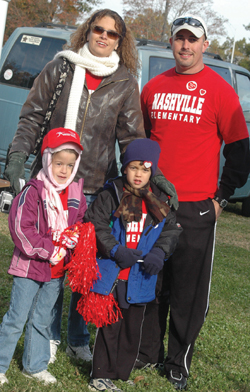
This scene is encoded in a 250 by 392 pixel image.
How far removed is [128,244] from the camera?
304 centimetres

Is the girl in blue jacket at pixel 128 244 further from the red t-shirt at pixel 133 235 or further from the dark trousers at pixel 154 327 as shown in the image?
the dark trousers at pixel 154 327

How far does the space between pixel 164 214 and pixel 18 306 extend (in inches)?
40.0

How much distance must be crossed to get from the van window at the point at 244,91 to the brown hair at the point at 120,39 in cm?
551

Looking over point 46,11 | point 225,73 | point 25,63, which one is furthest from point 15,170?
point 46,11

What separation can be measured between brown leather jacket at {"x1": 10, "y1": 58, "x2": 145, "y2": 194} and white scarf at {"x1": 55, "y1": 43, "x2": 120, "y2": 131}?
5 cm

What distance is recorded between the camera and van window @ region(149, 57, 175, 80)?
7.05 meters

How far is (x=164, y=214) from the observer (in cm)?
301

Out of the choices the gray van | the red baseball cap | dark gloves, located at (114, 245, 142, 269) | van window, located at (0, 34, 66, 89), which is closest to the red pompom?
dark gloves, located at (114, 245, 142, 269)

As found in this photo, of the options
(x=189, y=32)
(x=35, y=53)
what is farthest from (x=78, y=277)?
(x=35, y=53)

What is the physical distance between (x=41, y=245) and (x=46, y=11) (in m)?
22.8

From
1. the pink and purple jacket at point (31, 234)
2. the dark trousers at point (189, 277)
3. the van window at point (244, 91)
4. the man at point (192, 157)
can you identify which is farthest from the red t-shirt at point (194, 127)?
the van window at point (244, 91)

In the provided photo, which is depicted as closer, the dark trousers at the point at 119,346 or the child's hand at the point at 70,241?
the child's hand at the point at 70,241

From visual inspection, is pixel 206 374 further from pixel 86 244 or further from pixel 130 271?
pixel 86 244

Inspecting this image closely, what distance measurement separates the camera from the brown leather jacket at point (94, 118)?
124 inches
